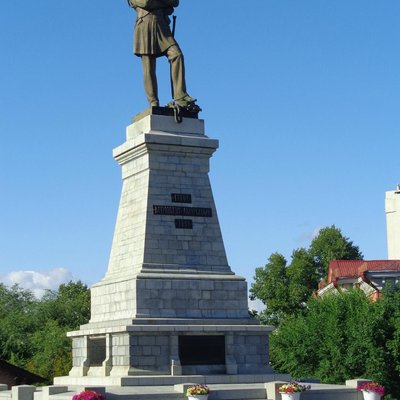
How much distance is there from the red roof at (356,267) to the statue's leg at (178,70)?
2417 cm

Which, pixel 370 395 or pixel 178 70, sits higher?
pixel 178 70

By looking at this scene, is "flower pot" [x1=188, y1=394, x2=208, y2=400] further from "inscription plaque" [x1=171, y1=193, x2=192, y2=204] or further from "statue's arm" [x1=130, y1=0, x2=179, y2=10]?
"statue's arm" [x1=130, y1=0, x2=179, y2=10]

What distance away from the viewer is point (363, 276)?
52.8 meters

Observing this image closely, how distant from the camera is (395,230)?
7000 centimetres

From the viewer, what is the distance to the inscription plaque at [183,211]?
31734mm

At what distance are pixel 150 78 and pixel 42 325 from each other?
4893 centimetres

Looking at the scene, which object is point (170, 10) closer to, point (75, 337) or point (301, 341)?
point (75, 337)

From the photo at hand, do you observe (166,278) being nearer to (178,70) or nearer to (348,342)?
(178,70)

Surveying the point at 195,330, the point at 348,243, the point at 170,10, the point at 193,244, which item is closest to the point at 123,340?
the point at 195,330

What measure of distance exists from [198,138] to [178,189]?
1973 mm

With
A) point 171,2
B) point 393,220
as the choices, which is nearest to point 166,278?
point 171,2

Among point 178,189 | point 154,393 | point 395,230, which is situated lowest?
point 154,393

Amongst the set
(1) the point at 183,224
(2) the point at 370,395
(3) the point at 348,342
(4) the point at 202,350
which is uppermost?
(1) the point at 183,224

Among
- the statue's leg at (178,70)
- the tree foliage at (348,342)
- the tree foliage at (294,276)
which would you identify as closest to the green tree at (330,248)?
the tree foliage at (294,276)
